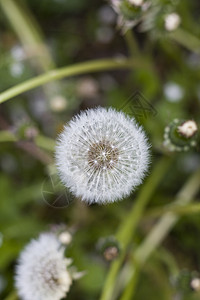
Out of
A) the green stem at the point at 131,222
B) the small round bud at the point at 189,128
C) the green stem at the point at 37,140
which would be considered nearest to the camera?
the small round bud at the point at 189,128

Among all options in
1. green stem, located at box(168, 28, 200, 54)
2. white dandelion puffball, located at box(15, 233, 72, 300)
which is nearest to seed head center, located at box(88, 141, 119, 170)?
white dandelion puffball, located at box(15, 233, 72, 300)

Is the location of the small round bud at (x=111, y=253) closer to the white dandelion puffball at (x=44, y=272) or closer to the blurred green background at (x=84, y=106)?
the white dandelion puffball at (x=44, y=272)

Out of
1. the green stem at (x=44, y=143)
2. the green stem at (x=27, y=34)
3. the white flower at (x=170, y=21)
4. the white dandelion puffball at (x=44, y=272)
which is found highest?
the green stem at (x=27, y=34)

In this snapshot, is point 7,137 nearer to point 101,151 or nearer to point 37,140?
point 37,140

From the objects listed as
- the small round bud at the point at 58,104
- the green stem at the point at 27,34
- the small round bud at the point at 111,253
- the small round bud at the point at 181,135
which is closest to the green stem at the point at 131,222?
the small round bud at the point at 111,253

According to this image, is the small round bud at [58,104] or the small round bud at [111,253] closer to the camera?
the small round bud at [111,253]

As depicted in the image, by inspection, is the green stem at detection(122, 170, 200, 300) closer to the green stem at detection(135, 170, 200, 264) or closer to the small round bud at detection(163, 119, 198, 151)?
the green stem at detection(135, 170, 200, 264)
